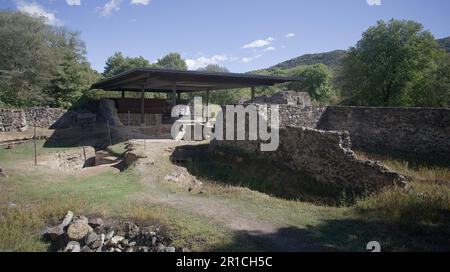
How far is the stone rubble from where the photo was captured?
5.70m

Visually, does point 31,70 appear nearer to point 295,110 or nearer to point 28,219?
point 295,110

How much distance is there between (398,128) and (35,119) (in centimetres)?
2318

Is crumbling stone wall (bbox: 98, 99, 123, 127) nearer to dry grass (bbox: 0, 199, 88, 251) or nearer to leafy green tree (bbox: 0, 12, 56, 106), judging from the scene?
leafy green tree (bbox: 0, 12, 56, 106)

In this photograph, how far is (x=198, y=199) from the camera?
8273 millimetres

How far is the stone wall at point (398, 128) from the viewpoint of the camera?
42.4ft

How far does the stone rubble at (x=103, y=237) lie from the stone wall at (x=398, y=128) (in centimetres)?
1234

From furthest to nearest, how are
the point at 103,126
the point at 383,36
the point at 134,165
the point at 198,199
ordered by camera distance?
the point at 383,36
the point at 103,126
the point at 134,165
the point at 198,199

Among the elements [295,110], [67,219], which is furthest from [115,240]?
[295,110]

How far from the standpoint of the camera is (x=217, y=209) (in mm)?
7438

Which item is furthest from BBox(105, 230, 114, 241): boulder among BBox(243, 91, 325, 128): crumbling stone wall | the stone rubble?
BBox(243, 91, 325, 128): crumbling stone wall

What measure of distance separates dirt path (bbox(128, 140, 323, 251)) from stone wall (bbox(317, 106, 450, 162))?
397 inches
